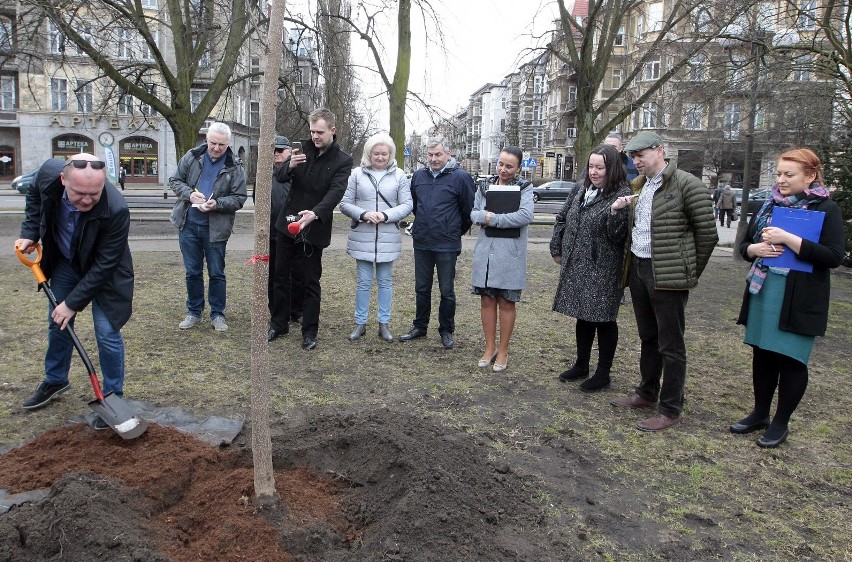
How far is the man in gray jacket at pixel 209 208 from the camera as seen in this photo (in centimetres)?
648

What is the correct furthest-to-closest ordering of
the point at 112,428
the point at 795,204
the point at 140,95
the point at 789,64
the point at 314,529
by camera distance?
the point at 140,95
the point at 789,64
the point at 795,204
the point at 112,428
the point at 314,529

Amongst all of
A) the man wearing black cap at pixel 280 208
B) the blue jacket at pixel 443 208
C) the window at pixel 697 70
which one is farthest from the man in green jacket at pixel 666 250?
the window at pixel 697 70

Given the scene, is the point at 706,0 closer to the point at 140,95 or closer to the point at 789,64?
the point at 789,64

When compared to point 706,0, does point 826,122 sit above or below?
below

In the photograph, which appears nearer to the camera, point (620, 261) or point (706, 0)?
point (620, 261)

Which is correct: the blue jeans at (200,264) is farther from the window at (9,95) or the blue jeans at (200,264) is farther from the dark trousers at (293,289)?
the window at (9,95)

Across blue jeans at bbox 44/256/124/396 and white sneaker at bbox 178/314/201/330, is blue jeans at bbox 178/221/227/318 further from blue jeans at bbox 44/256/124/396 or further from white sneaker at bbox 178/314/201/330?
blue jeans at bbox 44/256/124/396

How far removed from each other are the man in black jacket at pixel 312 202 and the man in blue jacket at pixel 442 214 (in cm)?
74

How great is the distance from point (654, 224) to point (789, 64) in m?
8.54

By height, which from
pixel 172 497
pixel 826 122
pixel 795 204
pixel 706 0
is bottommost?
pixel 172 497

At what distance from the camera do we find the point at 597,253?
4.99m

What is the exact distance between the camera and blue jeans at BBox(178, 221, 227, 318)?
657 centimetres

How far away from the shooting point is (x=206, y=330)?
6668mm

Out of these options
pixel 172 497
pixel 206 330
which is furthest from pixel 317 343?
pixel 172 497
